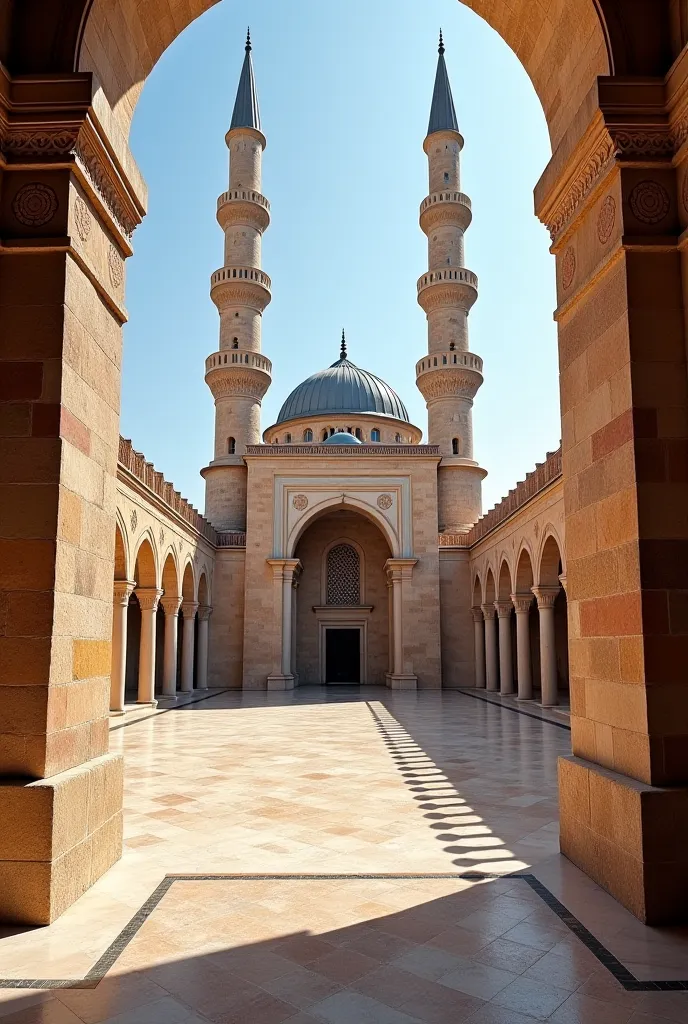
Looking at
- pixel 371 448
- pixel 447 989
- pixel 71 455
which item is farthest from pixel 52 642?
pixel 371 448

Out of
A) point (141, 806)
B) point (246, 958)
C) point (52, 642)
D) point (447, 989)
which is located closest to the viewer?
point (447, 989)

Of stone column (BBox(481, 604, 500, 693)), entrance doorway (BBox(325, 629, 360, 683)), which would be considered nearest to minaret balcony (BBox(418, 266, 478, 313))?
stone column (BBox(481, 604, 500, 693))

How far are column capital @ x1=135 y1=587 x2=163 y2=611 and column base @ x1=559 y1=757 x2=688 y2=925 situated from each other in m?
13.5

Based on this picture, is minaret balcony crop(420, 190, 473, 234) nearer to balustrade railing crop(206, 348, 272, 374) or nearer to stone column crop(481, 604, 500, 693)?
balustrade railing crop(206, 348, 272, 374)

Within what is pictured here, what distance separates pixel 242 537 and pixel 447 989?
70.9 feet

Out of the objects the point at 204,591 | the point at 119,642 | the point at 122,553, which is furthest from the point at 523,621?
the point at 204,591

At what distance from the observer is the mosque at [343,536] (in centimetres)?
1684

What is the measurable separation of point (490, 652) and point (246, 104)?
21.0 m

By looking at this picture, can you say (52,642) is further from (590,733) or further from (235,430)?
(235,430)

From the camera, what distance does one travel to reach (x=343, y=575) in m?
27.5

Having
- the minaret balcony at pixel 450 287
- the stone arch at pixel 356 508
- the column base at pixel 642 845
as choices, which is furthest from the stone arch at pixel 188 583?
the column base at pixel 642 845

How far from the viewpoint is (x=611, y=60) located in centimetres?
430

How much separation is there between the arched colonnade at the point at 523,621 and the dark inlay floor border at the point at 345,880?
9182 mm

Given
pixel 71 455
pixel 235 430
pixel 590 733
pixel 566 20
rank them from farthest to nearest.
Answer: pixel 235 430, pixel 566 20, pixel 590 733, pixel 71 455
